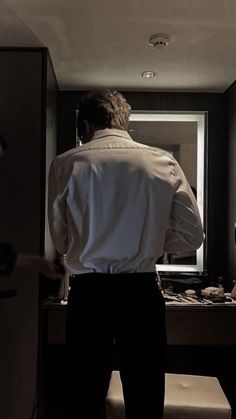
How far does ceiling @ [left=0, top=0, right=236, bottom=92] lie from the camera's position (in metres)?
1.73

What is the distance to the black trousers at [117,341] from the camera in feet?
4.29

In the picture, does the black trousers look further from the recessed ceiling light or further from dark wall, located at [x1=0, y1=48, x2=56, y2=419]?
the recessed ceiling light

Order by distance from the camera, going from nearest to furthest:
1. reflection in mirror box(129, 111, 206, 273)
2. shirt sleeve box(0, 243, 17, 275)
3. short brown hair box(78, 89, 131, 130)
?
1. shirt sleeve box(0, 243, 17, 275)
2. short brown hair box(78, 89, 131, 130)
3. reflection in mirror box(129, 111, 206, 273)

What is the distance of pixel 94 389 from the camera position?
1.35m

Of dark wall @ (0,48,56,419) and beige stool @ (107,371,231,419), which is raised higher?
dark wall @ (0,48,56,419)

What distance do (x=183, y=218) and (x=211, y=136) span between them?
60.0 inches

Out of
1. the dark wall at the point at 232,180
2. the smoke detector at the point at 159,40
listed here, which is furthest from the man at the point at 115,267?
the dark wall at the point at 232,180

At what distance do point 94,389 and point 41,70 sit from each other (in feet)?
4.79

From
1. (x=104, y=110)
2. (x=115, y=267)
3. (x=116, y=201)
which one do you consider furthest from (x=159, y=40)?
(x=115, y=267)

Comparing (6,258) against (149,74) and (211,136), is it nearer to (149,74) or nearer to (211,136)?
(149,74)

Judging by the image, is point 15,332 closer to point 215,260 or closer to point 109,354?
point 109,354

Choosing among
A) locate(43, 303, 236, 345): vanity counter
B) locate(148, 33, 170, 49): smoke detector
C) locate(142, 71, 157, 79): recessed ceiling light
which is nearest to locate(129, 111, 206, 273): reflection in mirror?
locate(142, 71, 157, 79): recessed ceiling light

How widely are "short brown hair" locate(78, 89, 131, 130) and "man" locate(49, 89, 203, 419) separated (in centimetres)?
6

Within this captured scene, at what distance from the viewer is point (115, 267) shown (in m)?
1.32
